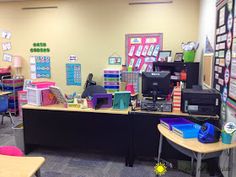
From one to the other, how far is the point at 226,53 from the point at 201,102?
0.65 meters

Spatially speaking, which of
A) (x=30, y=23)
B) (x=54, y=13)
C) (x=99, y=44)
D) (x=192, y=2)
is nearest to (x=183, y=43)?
(x=192, y=2)

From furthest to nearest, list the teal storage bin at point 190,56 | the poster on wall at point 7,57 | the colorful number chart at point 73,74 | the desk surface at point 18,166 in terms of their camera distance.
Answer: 1. the poster on wall at point 7,57
2. the colorful number chart at point 73,74
3. the teal storage bin at point 190,56
4. the desk surface at point 18,166

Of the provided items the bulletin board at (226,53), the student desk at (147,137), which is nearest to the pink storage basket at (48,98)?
the student desk at (147,137)

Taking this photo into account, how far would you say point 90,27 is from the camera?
5.23m

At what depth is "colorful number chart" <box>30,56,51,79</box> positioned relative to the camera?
5.59 meters

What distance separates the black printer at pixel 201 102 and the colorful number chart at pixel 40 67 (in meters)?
3.93

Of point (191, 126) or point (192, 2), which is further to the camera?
point (192, 2)

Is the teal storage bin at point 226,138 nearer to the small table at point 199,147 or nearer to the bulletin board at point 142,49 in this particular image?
the small table at point 199,147

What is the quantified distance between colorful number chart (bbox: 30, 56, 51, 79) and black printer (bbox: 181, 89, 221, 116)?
3926 millimetres

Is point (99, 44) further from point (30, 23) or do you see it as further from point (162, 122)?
point (162, 122)

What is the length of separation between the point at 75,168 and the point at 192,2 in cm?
403

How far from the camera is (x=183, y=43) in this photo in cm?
478

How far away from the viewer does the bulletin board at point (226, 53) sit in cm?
237

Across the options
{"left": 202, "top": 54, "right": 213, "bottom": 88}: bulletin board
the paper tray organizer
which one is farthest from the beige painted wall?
the paper tray organizer
